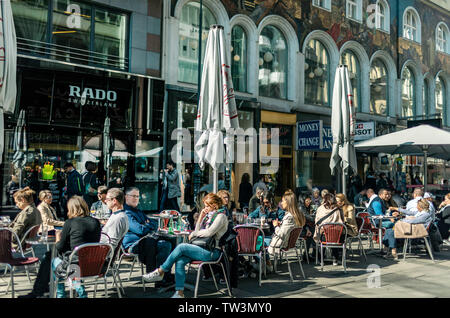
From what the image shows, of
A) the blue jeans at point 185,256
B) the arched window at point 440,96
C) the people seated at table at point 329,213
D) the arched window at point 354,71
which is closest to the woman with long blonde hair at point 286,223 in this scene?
the people seated at table at point 329,213

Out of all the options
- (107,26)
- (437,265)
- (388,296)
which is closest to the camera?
(388,296)

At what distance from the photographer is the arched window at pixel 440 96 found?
2831 cm

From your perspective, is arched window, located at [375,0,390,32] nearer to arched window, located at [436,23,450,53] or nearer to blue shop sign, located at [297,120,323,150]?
arched window, located at [436,23,450,53]

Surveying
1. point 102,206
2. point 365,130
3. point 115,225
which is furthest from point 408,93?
point 115,225

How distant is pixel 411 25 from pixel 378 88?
5.35m

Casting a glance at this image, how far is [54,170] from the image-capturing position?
12.5 m

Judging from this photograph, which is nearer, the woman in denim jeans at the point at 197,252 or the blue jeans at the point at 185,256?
the woman in denim jeans at the point at 197,252

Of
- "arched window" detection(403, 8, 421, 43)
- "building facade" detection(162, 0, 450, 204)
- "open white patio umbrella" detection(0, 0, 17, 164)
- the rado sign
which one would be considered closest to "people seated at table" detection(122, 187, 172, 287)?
"open white patio umbrella" detection(0, 0, 17, 164)

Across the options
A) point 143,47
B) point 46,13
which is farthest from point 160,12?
point 46,13

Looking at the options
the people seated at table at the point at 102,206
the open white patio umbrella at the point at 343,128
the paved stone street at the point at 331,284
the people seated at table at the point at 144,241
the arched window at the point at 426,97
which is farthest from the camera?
the arched window at the point at 426,97

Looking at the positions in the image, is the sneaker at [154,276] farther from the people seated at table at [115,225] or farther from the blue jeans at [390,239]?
the blue jeans at [390,239]

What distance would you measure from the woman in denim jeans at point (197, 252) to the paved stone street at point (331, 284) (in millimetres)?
437
